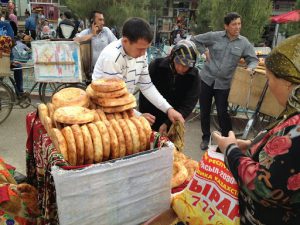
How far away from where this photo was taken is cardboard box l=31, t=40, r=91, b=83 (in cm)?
521

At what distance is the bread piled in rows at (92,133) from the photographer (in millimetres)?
1447

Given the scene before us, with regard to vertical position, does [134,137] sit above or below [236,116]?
above

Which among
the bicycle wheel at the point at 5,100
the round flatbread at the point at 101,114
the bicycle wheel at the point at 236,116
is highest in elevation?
the round flatbread at the point at 101,114

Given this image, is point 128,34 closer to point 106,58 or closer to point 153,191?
point 106,58

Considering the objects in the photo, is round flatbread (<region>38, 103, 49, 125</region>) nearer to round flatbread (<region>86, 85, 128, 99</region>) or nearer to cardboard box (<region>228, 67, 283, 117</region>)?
round flatbread (<region>86, 85, 128, 99</region>)

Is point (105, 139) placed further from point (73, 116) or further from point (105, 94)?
point (105, 94)

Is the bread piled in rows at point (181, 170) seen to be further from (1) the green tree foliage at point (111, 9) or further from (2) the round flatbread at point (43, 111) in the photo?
(1) the green tree foliage at point (111, 9)

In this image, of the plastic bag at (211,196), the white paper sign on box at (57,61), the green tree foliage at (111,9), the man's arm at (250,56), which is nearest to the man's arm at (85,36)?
the white paper sign on box at (57,61)

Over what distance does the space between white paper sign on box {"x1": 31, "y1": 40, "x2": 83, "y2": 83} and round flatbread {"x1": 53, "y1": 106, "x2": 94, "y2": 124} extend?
3.88 metres

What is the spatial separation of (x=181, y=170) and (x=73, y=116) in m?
0.72

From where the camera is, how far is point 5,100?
5367 mm

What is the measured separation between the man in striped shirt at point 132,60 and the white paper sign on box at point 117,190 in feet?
2.13

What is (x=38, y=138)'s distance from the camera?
1.81 metres

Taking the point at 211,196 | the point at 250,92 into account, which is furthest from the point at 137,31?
the point at 250,92
